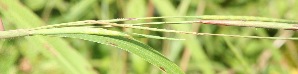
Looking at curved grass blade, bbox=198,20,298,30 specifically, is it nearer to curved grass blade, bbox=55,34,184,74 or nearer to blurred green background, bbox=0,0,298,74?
curved grass blade, bbox=55,34,184,74

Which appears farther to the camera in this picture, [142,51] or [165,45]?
[165,45]

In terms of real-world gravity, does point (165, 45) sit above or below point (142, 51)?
above

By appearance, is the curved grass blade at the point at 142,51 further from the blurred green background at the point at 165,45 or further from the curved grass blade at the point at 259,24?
the blurred green background at the point at 165,45

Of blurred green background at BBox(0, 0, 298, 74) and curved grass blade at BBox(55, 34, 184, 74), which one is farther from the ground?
blurred green background at BBox(0, 0, 298, 74)

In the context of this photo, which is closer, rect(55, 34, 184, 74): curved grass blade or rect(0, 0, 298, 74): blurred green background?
rect(55, 34, 184, 74): curved grass blade

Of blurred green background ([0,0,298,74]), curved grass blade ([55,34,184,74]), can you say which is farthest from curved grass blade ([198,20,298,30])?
blurred green background ([0,0,298,74])

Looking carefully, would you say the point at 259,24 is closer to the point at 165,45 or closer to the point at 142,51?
the point at 142,51

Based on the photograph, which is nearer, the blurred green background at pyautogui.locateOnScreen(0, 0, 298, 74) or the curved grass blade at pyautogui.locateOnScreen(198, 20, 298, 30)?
the curved grass blade at pyautogui.locateOnScreen(198, 20, 298, 30)

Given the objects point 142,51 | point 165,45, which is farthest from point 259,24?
point 165,45
